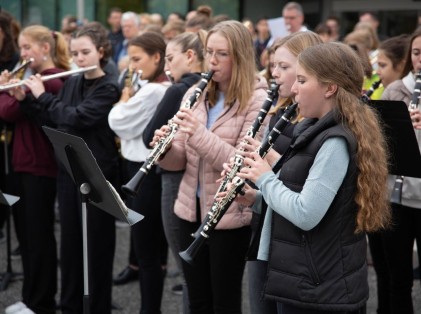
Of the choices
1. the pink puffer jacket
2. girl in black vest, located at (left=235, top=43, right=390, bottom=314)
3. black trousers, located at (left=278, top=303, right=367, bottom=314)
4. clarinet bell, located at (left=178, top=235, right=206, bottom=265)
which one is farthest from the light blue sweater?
the pink puffer jacket

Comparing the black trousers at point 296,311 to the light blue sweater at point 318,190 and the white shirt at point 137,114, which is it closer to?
the light blue sweater at point 318,190

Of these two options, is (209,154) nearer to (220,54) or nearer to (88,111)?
(220,54)

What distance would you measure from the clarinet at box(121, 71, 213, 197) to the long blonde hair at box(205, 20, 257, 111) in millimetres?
142

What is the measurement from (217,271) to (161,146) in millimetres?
704

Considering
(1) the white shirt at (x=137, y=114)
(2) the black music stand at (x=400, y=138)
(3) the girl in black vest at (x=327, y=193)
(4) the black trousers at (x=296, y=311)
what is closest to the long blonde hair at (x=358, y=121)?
(3) the girl in black vest at (x=327, y=193)

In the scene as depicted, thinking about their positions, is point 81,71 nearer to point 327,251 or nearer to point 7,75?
point 7,75

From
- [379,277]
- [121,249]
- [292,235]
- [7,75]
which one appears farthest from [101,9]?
[292,235]

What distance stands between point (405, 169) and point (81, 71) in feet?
6.99

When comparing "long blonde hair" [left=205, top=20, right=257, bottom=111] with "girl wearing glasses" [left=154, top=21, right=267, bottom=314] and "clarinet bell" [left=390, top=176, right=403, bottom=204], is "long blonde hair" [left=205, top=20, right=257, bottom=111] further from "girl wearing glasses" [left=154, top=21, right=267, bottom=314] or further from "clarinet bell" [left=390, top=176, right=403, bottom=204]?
"clarinet bell" [left=390, top=176, right=403, bottom=204]

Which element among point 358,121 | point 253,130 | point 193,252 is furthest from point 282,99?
point 193,252

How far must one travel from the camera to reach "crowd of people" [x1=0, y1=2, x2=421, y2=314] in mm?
2795

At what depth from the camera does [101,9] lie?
16219 mm

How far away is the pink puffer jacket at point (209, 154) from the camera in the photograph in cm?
356

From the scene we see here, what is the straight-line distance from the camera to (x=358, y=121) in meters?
2.80
